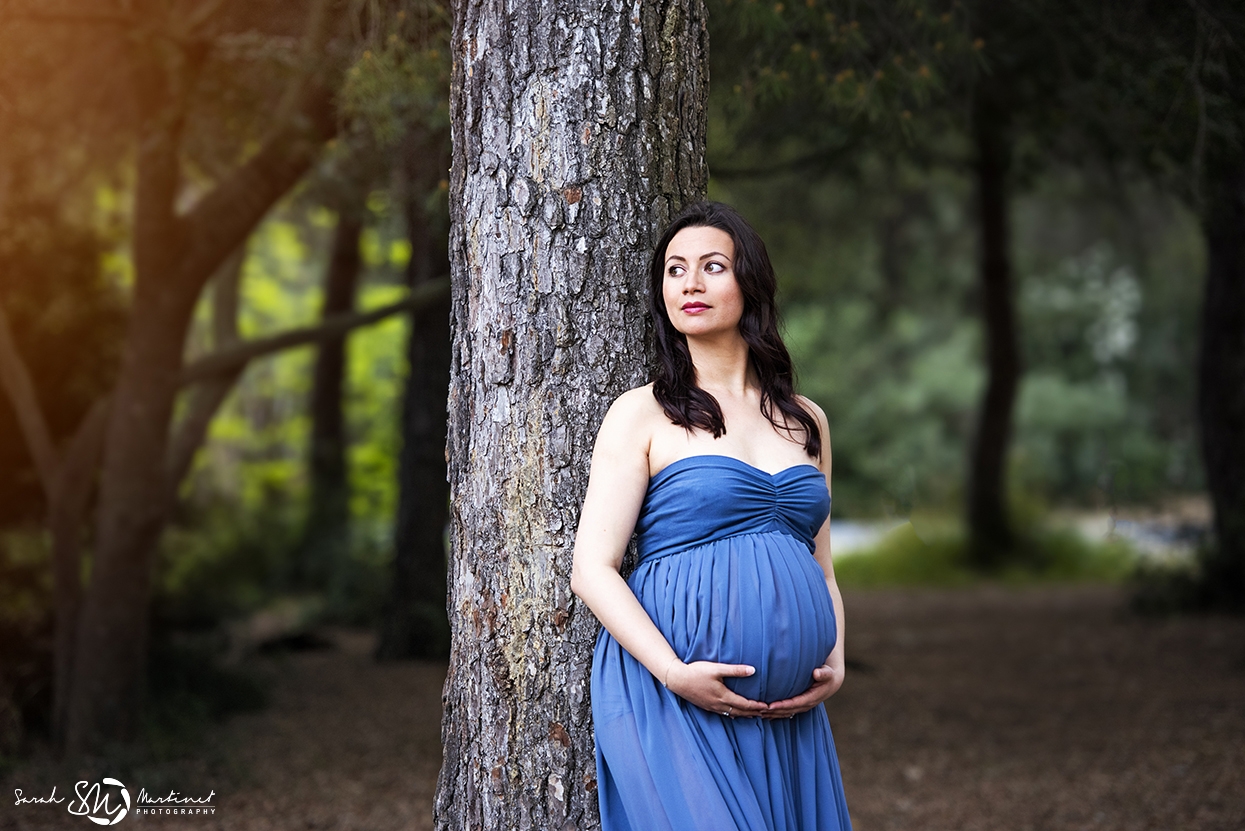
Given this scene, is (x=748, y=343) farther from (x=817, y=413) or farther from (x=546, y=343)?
(x=546, y=343)

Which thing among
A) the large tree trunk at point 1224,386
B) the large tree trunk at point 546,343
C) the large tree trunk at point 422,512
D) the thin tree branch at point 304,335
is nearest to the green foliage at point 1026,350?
the large tree trunk at point 1224,386

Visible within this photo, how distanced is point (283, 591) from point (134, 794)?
777 cm

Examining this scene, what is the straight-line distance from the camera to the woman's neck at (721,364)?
2.41 metres

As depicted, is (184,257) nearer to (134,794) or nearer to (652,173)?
(134,794)

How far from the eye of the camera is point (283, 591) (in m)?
12.4

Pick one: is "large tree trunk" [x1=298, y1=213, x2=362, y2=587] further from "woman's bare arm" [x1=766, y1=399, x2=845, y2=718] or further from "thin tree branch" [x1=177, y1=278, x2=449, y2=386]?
"woman's bare arm" [x1=766, y1=399, x2=845, y2=718]

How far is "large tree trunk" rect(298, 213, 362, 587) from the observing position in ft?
38.9

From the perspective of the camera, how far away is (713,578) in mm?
2217

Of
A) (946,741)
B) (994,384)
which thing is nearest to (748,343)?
(946,741)

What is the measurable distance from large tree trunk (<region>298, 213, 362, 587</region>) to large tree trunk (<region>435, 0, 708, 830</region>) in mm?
8979

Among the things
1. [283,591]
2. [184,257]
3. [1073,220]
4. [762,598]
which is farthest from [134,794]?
[1073,220]

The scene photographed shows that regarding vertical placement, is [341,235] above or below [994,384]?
above

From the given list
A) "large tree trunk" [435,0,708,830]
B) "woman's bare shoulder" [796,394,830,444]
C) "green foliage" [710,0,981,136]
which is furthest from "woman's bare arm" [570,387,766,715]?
"green foliage" [710,0,981,136]

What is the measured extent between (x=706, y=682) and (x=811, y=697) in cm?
26
